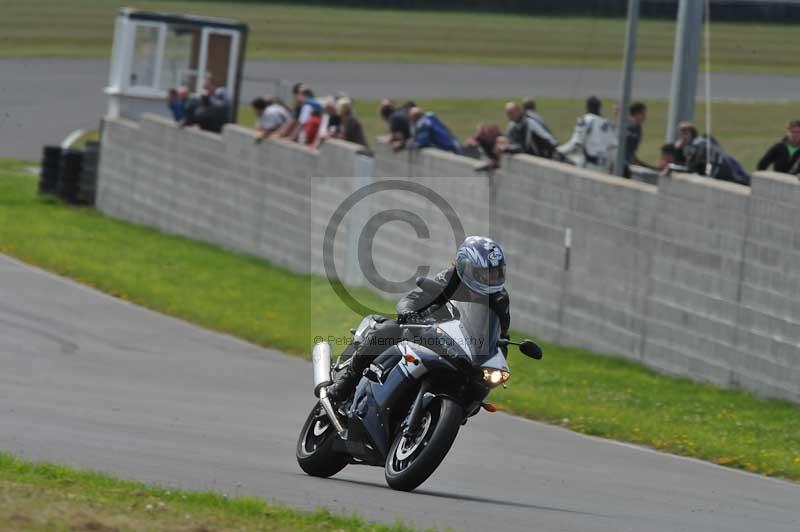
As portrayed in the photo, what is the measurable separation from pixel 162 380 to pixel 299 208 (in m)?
9.58

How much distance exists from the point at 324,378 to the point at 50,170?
2137 cm

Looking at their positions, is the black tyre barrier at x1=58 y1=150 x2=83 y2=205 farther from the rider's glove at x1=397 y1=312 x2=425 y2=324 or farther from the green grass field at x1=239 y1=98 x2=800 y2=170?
the rider's glove at x1=397 y1=312 x2=425 y2=324

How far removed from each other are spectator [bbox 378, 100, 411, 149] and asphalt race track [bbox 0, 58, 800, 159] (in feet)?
51.5

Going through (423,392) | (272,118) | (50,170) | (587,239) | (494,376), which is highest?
(272,118)

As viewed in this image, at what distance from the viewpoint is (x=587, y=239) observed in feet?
63.2

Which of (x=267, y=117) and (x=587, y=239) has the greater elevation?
(x=267, y=117)

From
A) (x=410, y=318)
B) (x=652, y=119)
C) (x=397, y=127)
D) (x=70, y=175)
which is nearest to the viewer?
(x=410, y=318)

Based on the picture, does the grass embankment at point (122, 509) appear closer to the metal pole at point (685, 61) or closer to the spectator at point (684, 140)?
the spectator at point (684, 140)

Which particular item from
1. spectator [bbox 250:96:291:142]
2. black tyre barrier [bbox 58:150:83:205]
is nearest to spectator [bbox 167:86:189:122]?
black tyre barrier [bbox 58:150:83:205]

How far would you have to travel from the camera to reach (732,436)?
13.9 m

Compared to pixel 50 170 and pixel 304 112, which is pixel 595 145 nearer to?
pixel 304 112

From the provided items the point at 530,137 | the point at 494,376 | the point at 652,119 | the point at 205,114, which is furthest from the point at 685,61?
the point at 652,119

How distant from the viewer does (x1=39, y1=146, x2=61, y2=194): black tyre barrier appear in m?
30.4

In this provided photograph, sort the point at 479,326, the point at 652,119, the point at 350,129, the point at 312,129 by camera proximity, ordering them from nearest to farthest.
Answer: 1. the point at 479,326
2. the point at 350,129
3. the point at 312,129
4. the point at 652,119
